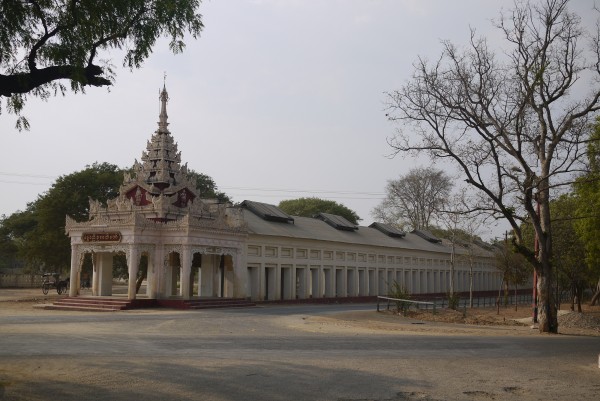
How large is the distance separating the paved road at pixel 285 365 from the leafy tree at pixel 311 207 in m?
61.6

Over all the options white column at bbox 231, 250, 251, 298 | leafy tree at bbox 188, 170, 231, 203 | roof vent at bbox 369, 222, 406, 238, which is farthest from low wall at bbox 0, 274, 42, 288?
roof vent at bbox 369, 222, 406, 238

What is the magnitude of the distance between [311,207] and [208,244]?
154 feet

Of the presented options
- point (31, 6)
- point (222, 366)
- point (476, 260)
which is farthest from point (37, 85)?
point (476, 260)

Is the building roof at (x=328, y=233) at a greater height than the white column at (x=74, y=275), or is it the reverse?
the building roof at (x=328, y=233)

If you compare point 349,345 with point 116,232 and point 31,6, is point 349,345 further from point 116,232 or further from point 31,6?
point 116,232

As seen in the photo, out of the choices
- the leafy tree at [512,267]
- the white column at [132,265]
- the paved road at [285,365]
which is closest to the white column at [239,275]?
the white column at [132,265]

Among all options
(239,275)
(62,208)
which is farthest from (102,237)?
(62,208)

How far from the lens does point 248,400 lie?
9438mm

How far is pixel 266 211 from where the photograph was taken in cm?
4691

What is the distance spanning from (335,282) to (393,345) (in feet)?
108

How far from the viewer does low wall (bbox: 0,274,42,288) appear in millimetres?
69188

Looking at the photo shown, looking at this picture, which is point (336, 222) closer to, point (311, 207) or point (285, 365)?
point (311, 207)

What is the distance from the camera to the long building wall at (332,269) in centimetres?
4212

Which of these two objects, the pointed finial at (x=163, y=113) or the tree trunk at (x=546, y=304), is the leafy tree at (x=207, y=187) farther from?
the tree trunk at (x=546, y=304)
